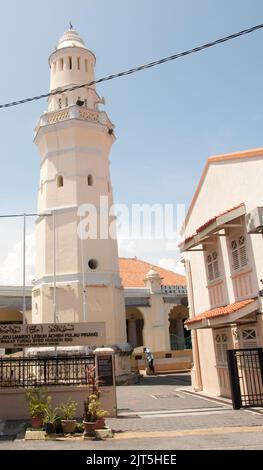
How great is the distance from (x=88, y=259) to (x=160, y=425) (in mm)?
14325

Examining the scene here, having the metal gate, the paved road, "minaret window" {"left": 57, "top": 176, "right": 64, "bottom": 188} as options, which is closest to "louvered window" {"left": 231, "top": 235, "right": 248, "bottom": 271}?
the metal gate

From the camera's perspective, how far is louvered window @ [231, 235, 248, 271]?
1492 centimetres

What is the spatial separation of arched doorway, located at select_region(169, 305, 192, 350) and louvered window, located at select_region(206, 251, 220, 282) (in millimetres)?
19455

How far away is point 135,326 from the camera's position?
37125 mm

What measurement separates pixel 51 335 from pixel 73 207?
36.8 ft

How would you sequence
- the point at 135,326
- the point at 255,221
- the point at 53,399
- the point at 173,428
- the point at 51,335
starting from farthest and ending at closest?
the point at 135,326 < the point at 51,335 < the point at 53,399 < the point at 255,221 < the point at 173,428

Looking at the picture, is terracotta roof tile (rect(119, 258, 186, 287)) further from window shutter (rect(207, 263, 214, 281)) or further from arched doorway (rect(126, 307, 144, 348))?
window shutter (rect(207, 263, 214, 281))

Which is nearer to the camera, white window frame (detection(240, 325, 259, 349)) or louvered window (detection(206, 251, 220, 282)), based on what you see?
white window frame (detection(240, 325, 259, 349))

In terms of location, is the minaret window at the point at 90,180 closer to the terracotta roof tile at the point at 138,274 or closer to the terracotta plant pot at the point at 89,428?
the terracotta roof tile at the point at 138,274

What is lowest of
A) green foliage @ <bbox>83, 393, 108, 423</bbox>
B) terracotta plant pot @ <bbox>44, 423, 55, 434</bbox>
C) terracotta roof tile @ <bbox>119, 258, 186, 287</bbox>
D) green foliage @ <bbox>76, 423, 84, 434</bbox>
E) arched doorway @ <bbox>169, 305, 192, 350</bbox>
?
green foliage @ <bbox>76, 423, 84, 434</bbox>

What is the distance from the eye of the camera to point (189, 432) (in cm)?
1026

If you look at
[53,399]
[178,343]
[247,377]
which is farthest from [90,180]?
[178,343]

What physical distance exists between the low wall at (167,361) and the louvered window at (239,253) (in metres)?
18.0

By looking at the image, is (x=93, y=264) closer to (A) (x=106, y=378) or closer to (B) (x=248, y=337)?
(A) (x=106, y=378)
